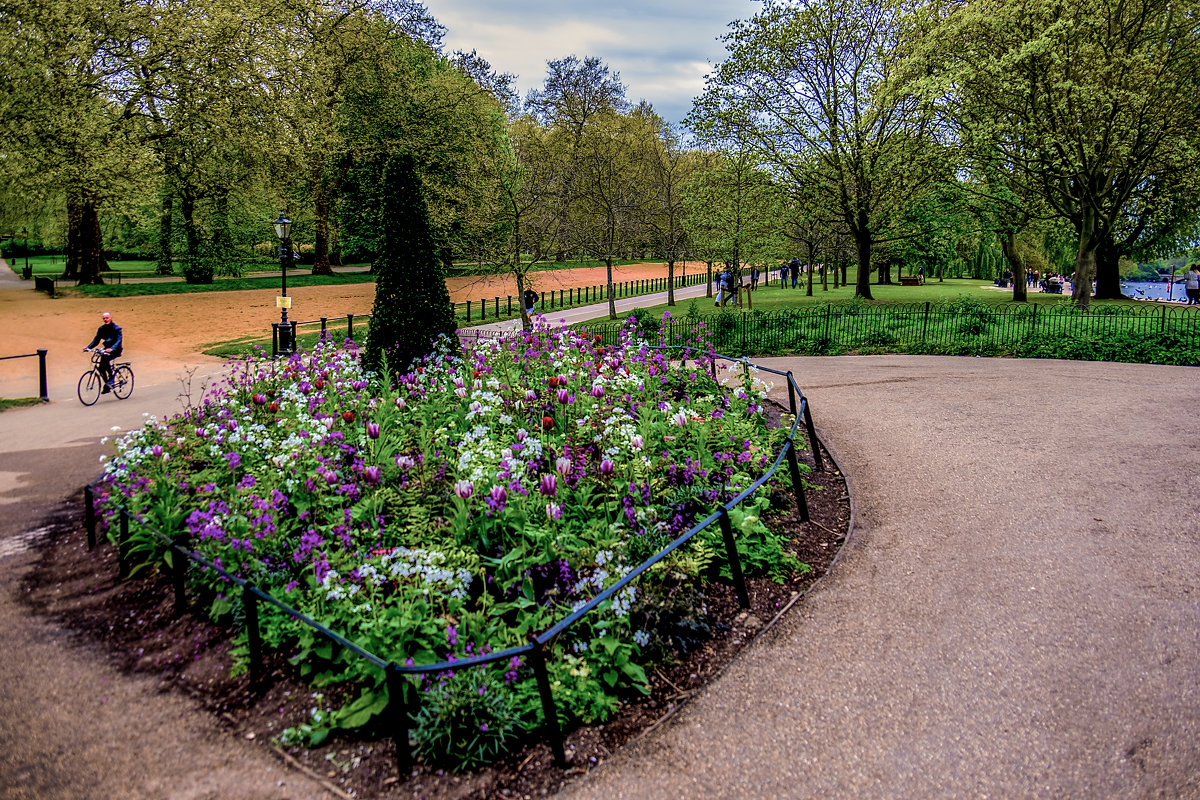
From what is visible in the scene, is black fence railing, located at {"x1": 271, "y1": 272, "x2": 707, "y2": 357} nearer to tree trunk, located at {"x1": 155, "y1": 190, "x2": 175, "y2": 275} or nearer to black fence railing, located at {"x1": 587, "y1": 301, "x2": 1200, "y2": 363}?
black fence railing, located at {"x1": 587, "y1": 301, "x2": 1200, "y2": 363}

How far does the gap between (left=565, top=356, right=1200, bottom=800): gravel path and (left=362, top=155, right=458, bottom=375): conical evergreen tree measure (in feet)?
20.1

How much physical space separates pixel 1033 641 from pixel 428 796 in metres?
4.15

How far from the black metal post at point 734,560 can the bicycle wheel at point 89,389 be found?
12.6 metres

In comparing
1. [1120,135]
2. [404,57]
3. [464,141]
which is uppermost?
[404,57]

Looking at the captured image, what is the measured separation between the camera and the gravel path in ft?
13.0

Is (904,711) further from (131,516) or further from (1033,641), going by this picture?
(131,516)

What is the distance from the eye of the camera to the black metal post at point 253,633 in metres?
4.77

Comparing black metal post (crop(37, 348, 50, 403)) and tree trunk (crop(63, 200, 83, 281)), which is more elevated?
tree trunk (crop(63, 200, 83, 281))

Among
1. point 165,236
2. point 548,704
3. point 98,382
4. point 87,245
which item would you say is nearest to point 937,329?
point 548,704

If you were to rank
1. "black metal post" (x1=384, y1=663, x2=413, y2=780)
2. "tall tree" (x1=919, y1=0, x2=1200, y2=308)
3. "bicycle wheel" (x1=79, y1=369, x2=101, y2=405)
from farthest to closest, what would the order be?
"tall tree" (x1=919, y1=0, x2=1200, y2=308), "bicycle wheel" (x1=79, y1=369, x2=101, y2=405), "black metal post" (x1=384, y1=663, x2=413, y2=780)

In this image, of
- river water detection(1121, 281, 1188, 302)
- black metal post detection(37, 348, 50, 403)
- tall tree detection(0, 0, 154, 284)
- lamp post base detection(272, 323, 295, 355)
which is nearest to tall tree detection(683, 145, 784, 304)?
lamp post base detection(272, 323, 295, 355)

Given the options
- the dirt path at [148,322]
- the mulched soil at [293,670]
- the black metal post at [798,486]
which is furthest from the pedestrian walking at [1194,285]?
the black metal post at [798,486]

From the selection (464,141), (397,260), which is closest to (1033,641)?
(397,260)

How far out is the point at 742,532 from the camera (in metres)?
6.42
